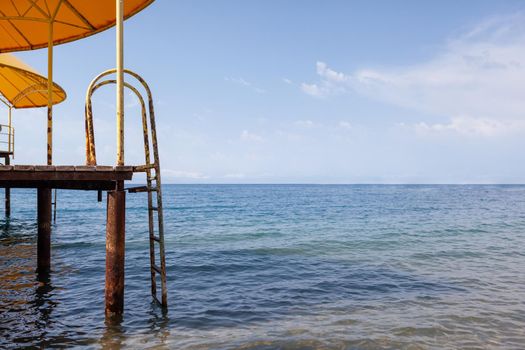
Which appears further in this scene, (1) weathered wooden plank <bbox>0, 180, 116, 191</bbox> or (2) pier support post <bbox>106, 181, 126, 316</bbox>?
(1) weathered wooden plank <bbox>0, 180, 116, 191</bbox>

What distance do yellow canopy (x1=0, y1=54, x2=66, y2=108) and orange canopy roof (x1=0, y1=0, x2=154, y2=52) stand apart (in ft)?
12.6

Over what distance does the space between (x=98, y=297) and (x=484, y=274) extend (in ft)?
40.0

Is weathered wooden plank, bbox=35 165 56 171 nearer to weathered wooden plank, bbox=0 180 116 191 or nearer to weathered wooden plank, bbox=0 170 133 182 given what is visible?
weathered wooden plank, bbox=0 170 133 182

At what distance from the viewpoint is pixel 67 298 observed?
35.0 feet

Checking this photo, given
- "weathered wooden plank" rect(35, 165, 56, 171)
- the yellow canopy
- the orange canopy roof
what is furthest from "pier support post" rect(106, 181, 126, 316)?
the yellow canopy

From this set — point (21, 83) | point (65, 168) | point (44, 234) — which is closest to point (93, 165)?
point (65, 168)

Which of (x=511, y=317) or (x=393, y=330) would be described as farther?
(x=511, y=317)

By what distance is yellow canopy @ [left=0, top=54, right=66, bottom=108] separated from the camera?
16.5 metres

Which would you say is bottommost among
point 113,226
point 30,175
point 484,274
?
point 484,274

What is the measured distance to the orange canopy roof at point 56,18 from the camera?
33.8ft

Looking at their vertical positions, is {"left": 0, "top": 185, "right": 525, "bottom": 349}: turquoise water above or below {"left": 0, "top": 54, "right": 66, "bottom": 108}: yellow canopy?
below

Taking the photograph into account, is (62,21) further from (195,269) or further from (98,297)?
(195,269)

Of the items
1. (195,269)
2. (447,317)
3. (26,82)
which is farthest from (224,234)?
(447,317)

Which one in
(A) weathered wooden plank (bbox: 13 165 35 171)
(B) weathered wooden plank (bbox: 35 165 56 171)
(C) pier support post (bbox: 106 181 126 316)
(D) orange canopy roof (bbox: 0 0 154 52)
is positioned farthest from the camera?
(D) orange canopy roof (bbox: 0 0 154 52)
